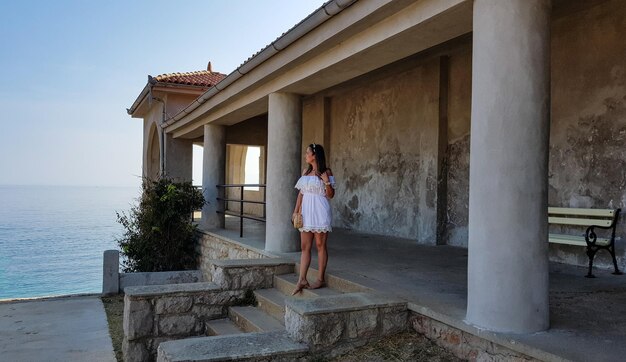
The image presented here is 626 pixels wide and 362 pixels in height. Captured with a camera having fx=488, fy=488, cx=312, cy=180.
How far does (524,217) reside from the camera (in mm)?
3201

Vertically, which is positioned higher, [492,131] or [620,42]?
[620,42]

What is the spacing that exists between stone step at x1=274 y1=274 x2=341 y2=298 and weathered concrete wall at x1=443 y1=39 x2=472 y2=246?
124 inches

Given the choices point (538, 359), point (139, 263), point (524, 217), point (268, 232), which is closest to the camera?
point (538, 359)

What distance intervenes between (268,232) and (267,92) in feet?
6.71

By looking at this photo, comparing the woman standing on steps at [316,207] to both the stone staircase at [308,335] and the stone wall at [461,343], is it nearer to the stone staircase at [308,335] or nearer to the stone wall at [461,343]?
the stone staircase at [308,335]

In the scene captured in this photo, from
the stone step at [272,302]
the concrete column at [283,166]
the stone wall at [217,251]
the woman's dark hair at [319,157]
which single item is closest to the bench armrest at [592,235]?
the woman's dark hair at [319,157]

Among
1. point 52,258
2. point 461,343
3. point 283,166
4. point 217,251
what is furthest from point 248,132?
point 52,258

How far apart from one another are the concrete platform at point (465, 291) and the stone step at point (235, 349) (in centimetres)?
106

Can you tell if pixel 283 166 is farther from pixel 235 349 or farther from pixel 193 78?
pixel 193 78

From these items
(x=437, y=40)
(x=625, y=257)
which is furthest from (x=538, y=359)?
(x=625, y=257)

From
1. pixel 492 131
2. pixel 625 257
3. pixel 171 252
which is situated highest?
pixel 492 131

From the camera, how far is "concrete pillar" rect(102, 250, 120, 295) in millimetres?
9031

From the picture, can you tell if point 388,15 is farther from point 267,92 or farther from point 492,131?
point 267,92

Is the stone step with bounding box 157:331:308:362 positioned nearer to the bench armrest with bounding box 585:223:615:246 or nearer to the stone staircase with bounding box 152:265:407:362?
the stone staircase with bounding box 152:265:407:362
